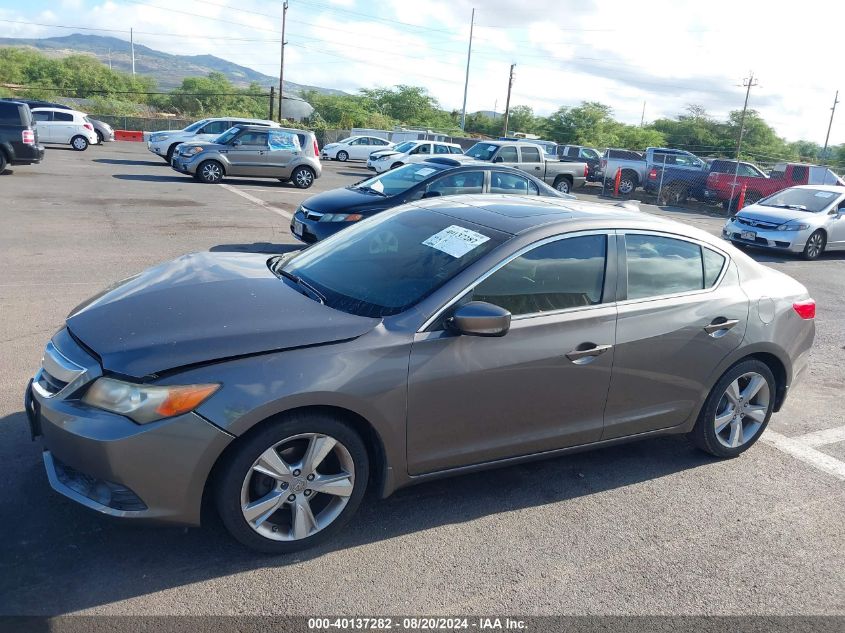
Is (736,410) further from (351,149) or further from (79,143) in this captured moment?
(351,149)

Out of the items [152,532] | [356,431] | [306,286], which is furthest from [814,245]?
[152,532]

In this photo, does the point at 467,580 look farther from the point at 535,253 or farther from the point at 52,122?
the point at 52,122

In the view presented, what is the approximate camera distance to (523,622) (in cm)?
311

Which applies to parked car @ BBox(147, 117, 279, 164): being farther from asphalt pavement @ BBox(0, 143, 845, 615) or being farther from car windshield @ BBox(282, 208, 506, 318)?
car windshield @ BBox(282, 208, 506, 318)

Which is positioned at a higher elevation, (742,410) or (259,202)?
(742,410)

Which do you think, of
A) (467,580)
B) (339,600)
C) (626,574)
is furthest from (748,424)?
(339,600)

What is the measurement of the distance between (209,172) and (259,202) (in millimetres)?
4177

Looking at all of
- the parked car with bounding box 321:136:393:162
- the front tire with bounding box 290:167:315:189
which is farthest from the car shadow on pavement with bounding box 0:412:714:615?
the parked car with bounding box 321:136:393:162

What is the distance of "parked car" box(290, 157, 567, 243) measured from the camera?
1012 cm

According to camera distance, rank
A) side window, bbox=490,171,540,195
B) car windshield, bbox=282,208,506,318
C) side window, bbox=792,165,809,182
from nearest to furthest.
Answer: car windshield, bbox=282,208,506,318 < side window, bbox=490,171,540,195 < side window, bbox=792,165,809,182

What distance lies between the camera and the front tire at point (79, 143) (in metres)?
29.3

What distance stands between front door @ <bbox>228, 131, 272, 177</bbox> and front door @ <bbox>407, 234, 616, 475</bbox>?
56.3 ft

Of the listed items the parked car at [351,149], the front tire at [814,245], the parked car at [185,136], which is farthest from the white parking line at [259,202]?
the parked car at [351,149]

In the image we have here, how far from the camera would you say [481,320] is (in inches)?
138
